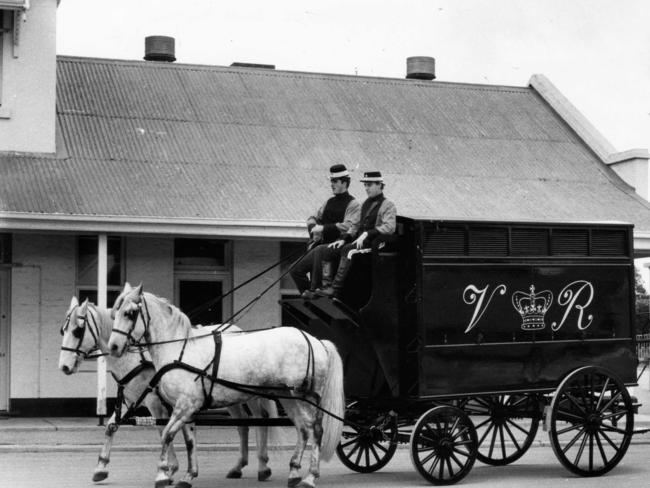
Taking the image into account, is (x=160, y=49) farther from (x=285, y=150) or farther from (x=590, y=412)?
(x=590, y=412)

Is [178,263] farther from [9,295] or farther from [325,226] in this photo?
[325,226]

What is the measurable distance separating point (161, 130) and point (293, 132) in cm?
241

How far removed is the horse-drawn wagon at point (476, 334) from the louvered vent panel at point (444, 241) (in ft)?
0.04

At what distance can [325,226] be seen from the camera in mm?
12500

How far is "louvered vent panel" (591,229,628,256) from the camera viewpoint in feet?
42.8

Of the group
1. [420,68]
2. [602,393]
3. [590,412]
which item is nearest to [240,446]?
[590,412]

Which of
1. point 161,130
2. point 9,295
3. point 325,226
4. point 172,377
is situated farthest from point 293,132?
point 172,377

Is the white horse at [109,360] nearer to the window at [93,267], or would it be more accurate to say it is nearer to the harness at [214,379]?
the harness at [214,379]

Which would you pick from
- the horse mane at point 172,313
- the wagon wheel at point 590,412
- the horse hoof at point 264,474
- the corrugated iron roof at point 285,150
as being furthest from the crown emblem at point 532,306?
the corrugated iron roof at point 285,150

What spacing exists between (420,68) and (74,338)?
615 inches

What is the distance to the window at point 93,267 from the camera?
18.9m

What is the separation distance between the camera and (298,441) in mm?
11625

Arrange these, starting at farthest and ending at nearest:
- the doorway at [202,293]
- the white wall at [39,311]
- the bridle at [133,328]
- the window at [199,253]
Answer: the window at [199,253] → the doorway at [202,293] → the white wall at [39,311] → the bridle at [133,328]

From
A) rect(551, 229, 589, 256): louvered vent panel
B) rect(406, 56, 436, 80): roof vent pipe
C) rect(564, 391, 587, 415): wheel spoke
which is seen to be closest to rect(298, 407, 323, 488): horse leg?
rect(564, 391, 587, 415): wheel spoke
